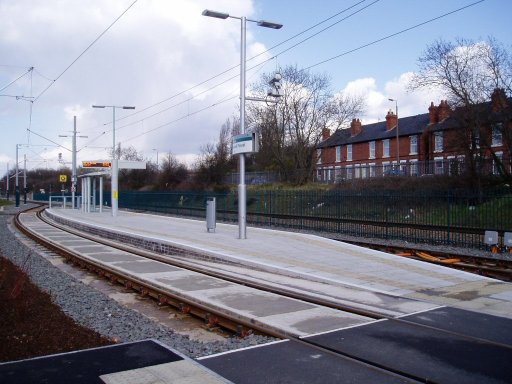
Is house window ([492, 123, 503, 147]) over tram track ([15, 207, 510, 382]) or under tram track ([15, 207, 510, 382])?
over

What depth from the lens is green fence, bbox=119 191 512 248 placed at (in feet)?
59.3

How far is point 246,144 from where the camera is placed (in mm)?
17438

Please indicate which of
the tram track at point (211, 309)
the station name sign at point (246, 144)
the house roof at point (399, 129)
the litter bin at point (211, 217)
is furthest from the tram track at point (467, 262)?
the house roof at point (399, 129)

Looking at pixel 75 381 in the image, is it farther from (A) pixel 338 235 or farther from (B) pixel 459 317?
(A) pixel 338 235

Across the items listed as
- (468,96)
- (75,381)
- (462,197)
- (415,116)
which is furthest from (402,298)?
(415,116)

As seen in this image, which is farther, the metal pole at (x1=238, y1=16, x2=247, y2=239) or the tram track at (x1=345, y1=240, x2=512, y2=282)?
the metal pole at (x1=238, y1=16, x2=247, y2=239)

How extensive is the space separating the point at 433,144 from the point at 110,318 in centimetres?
4448

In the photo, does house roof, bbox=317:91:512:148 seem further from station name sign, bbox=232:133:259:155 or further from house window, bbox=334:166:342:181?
station name sign, bbox=232:133:259:155

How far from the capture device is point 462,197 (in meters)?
17.4

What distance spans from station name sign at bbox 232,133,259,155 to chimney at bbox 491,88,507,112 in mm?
17818

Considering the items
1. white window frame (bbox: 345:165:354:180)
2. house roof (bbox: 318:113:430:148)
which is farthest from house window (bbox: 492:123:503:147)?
house roof (bbox: 318:113:430:148)

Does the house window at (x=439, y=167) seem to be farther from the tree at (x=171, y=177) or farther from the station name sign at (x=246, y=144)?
the tree at (x=171, y=177)

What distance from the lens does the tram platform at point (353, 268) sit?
8883 millimetres

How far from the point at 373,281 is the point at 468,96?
923 inches
